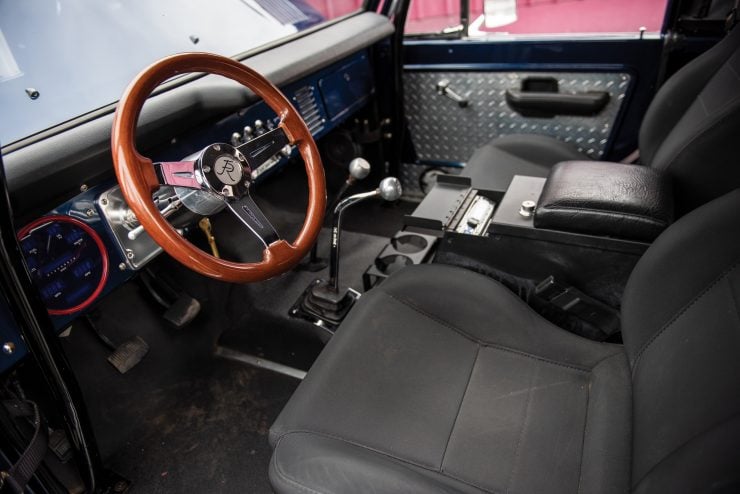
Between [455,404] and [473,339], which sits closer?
[455,404]

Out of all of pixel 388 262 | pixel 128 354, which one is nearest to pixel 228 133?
pixel 388 262

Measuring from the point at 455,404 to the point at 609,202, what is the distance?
0.58m

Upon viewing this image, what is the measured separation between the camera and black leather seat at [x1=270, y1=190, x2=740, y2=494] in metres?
0.66

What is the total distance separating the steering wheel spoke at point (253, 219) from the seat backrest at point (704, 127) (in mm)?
948

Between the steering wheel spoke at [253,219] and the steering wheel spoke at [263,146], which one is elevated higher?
the steering wheel spoke at [263,146]

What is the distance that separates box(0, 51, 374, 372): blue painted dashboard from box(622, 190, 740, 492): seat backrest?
1109 mm

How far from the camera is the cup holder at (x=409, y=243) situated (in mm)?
1693

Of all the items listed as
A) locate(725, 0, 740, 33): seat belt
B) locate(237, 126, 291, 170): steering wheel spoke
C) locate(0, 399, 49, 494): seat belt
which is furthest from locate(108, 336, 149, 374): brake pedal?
locate(725, 0, 740, 33): seat belt

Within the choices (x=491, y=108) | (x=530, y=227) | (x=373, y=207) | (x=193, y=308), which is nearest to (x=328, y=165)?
(x=373, y=207)

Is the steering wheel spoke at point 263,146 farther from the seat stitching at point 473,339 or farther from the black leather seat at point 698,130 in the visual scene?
the black leather seat at point 698,130

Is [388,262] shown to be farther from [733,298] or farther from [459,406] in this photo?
[733,298]

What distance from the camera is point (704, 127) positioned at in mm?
1073

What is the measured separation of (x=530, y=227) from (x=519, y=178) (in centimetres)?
28

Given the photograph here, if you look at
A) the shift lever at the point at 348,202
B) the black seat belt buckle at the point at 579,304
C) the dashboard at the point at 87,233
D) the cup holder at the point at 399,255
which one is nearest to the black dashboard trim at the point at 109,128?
the dashboard at the point at 87,233
